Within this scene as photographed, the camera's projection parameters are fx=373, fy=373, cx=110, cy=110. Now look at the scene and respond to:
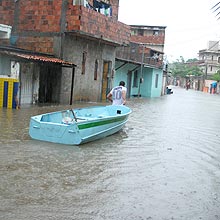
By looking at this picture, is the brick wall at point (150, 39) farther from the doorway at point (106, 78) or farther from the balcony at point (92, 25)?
the balcony at point (92, 25)

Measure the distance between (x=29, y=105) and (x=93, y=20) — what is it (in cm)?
545

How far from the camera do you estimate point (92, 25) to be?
1856cm

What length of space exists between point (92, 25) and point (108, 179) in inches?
523

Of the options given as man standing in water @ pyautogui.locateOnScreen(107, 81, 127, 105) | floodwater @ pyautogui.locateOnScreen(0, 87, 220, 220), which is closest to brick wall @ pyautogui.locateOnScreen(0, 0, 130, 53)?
man standing in water @ pyautogui.locateOnScreen(107, 81, 127, 105)

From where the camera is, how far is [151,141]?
10.7m

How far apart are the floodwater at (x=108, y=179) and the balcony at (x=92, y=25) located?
26.6 ft

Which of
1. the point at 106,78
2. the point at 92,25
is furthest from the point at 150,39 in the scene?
the point at 92,25

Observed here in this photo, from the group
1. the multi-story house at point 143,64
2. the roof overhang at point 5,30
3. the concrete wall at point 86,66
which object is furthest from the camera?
the multi-story house at point 143,64

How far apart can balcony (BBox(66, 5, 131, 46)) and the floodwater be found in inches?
320

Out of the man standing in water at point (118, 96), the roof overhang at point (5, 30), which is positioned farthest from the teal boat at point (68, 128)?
the roof overhang at point (5, 30)

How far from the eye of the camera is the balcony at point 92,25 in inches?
688

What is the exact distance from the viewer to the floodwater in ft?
16.4

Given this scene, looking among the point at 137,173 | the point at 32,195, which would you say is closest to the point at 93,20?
the point at 137,173

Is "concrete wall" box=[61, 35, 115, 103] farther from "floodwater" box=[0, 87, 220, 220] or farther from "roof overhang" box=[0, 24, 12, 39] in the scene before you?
"floodwater" box=[0, 87, 220, 220]
